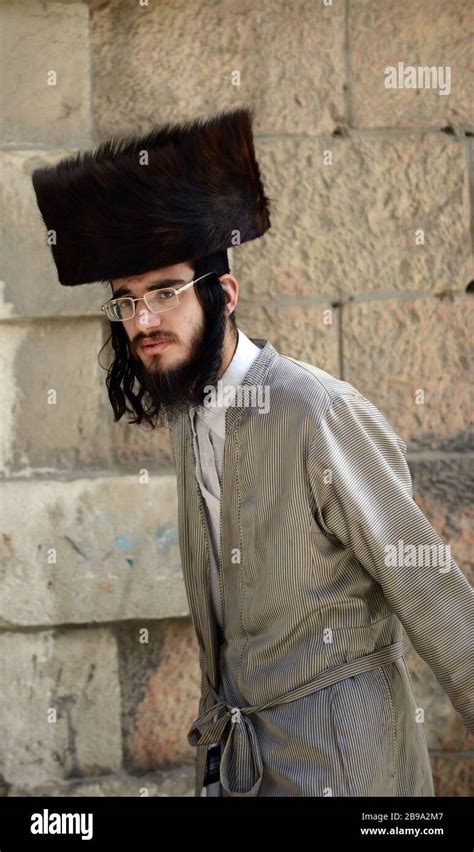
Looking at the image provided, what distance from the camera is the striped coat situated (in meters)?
2.22

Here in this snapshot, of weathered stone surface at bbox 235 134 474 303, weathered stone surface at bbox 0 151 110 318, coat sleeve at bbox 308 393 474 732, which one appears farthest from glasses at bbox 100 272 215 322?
weathered stone surface at bbox 235 134 474 303

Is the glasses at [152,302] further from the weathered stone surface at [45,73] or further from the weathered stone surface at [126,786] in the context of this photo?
the weathered stone surface at [126,786]

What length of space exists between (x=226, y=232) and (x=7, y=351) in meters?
1.40

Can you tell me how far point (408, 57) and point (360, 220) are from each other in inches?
23.2

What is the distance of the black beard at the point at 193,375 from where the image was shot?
2.45 metres

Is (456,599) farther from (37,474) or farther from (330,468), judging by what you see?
(37,474)

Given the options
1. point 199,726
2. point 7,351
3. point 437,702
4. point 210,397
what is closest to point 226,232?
point 210,397

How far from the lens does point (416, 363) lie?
12.7 feet

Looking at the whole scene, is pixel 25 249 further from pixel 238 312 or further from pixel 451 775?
pixel 451 775

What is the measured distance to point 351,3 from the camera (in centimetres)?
380

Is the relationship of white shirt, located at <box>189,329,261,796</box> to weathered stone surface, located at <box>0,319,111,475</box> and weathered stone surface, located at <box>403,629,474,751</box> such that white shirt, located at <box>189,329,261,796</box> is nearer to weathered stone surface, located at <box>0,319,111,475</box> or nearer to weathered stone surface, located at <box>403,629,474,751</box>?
weathered stone surface, located at <box>0,319,111,475</box>

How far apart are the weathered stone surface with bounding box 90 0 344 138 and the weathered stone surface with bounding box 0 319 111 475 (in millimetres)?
693

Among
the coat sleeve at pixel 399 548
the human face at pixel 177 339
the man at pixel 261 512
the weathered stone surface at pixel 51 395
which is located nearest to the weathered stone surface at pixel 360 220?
the weathered stone surface at pixel 51 395

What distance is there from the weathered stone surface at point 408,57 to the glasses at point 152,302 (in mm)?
1653
